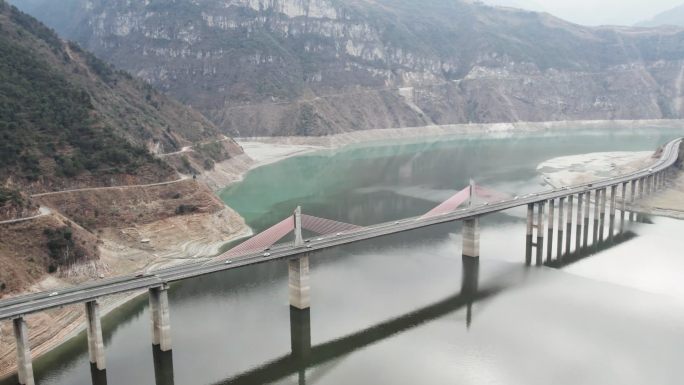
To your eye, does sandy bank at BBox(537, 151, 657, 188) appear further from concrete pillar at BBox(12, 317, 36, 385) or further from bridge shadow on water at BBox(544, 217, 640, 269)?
concrete pillar at BBox(12, 317, 36, 385)

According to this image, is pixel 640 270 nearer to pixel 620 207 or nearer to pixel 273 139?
pixel 620 207

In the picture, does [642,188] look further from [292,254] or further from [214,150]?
[214,150]

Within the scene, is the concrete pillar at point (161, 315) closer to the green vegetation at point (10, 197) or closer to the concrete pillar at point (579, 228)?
the green vegetation at point (10, 197)

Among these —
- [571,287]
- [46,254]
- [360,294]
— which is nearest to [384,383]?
[360,294]

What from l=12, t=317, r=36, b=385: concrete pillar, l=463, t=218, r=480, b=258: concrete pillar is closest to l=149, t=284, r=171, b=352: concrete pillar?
l=12, t=317, r=36, b=385: concrete pillar

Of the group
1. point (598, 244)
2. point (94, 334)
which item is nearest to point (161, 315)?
point (94, 334)
